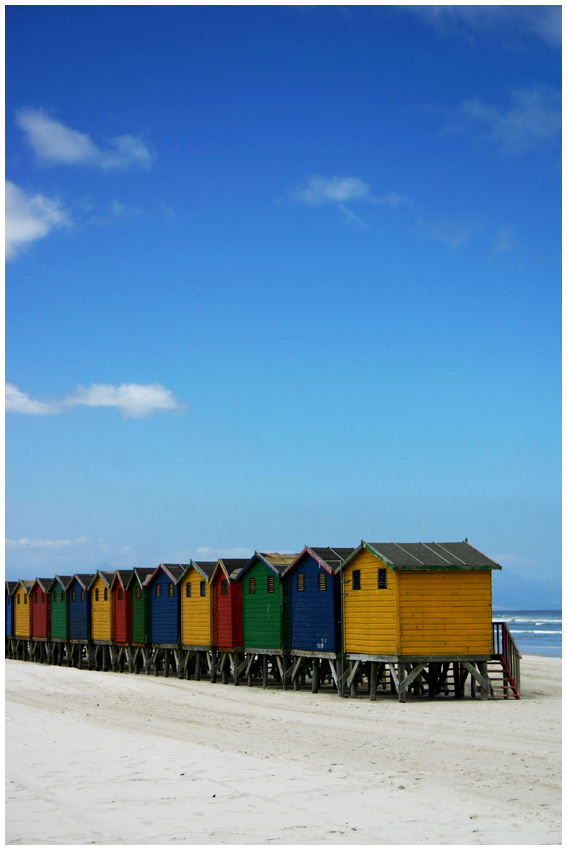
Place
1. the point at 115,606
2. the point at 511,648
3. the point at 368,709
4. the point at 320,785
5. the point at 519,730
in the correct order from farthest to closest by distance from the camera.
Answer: the point at 115,606 → the point at 511,648 → the point at 368,709 → the point at 519,730 → the point at 320,785

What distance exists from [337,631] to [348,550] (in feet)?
10.6

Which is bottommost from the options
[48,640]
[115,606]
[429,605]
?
[48,640]

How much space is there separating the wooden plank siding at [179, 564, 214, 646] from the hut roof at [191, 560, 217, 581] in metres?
0.15

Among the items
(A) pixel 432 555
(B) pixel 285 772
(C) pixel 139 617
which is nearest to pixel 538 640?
(C) pixel 139 617

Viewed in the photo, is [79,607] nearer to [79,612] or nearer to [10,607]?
[79,612]

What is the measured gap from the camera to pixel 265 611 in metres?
32.6

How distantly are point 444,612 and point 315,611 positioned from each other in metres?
5.04

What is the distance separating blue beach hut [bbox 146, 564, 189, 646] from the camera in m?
38.8

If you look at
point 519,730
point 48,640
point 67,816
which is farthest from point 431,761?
point 48,640

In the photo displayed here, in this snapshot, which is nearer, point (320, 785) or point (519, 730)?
point (320, 785)

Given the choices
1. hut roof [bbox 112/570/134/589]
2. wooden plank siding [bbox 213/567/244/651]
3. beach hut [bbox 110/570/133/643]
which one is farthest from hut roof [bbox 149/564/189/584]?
wooden plank siding [bbox 213/567/244/651]

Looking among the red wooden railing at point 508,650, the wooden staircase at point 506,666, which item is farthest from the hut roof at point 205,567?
Answer: the wooden staircase at point 506,666

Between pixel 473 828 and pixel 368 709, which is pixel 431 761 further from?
pixel 368 709

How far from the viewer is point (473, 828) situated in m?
11.8
